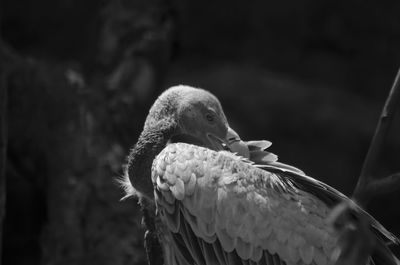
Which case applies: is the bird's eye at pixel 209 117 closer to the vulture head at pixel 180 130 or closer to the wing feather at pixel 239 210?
the vulture head at pixel 180 130

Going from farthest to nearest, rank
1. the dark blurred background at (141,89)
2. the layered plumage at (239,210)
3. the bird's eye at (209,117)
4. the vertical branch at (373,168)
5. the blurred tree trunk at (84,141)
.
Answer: the dark blurred background at (141,89) → the blurred tree trunk at (84,141) → the bird's eye at (209,117) → the layered plumage at (239,210) → the vertical branch at (373,168)

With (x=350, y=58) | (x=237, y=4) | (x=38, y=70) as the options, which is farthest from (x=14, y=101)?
(x=350, y=58)

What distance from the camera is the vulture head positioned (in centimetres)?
461

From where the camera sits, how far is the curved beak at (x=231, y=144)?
14.8 ft

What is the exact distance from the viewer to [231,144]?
459 cm

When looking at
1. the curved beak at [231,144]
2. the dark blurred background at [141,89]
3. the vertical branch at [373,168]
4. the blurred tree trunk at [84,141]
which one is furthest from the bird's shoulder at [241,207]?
the blurred tree trunk at [84,141]

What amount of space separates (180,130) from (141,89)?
3.38m

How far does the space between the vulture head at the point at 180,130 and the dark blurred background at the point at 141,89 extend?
977mm

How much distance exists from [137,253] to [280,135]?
3838mm

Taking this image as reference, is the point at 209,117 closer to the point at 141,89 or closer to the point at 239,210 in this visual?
the point at 239,210

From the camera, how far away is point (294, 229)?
4.02m

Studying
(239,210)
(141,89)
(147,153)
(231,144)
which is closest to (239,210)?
(239,210)

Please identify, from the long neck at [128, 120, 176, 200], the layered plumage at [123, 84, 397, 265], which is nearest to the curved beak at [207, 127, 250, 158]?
the layered plumage at [123, 84, 397, 265]

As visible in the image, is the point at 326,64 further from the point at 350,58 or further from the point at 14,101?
the point at 14,101
